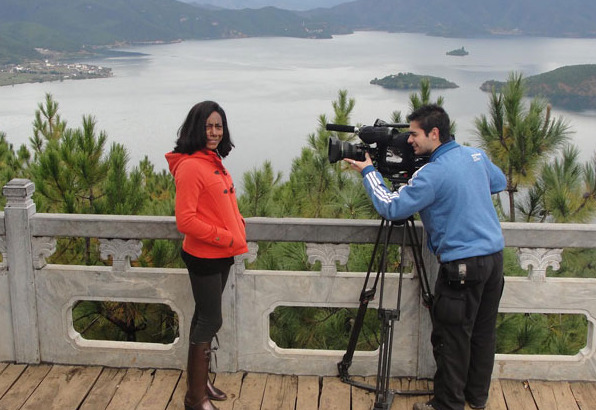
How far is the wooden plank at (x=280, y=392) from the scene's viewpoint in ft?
9.77

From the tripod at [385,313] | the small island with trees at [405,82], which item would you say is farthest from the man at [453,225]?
the small island with trees at [405,82]

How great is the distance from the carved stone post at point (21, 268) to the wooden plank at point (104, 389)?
15.7 inches

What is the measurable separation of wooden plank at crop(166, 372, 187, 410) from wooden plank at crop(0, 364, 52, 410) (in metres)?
0.70

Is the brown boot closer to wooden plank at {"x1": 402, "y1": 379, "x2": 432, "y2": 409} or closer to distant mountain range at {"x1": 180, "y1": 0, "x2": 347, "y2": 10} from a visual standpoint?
wooden plank at {"x1": 402, "y1": 379, "x2": 432, "y2": 409}

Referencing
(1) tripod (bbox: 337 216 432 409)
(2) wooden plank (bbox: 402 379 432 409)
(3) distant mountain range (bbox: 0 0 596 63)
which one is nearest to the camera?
(1) tripod (bbox: 337 216 432 409)

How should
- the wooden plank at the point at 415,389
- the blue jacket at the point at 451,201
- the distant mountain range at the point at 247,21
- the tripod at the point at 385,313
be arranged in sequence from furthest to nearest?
the distant mountain range at the point at 247,21, the wooden plank at the point at 415,389, the tripod at the point at 385,313, the blue jacket at the point at 451,201

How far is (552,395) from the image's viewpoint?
3049 mm

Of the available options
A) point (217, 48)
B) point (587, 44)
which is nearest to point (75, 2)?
point (217, 48)

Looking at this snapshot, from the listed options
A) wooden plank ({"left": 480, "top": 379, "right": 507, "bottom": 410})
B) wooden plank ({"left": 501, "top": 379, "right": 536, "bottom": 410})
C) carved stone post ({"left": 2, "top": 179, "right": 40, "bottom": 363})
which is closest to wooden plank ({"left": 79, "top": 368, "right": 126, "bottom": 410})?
carved stone post ({"left": 2, "top": 179, "right": 40, "bottom": 363})

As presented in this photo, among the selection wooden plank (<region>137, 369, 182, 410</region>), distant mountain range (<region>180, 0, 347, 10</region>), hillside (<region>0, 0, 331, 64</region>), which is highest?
distant mountain range (<region>180, 0, 347, 10</region>)

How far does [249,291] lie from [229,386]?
484mm

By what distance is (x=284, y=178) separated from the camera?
6840 millimetres

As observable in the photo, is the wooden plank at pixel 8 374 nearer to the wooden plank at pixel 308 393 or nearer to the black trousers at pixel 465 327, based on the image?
the wooden plank at pixel 308 393

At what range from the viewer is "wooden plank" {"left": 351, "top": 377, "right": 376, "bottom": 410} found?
9.73 feet
